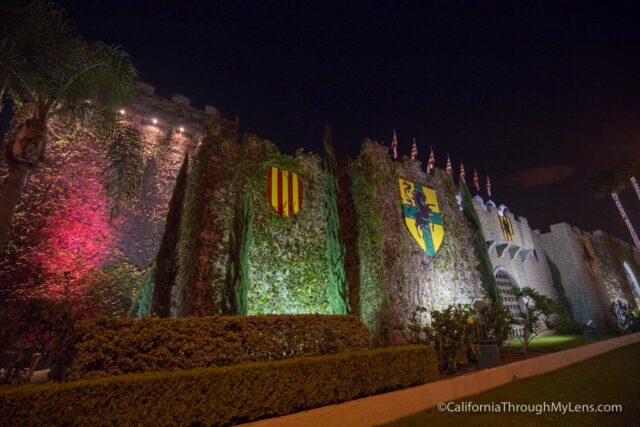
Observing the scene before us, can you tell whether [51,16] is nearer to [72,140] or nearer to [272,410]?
[72,140]

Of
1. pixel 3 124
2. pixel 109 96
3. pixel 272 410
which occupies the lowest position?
pixel 272 410

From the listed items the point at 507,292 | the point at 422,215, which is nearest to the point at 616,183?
the point at 507,292

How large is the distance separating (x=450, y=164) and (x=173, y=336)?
15.5 m

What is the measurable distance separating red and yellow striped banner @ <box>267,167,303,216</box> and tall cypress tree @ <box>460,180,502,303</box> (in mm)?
8547

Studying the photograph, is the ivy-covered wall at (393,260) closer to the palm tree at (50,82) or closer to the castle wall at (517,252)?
the castle wall at (517,252)

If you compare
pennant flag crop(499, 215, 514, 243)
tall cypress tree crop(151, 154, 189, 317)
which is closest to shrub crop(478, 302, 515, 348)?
pennant flag crop(499, 215, 514, 243)

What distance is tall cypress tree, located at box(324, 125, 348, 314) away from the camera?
957 cm

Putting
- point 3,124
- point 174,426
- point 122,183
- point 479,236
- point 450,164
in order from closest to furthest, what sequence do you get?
point 174,426, point 122,183, point 3,124, point 479,236, point 450,164

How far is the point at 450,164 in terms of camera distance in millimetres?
16672

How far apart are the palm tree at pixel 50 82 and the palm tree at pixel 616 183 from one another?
27480 millimetres

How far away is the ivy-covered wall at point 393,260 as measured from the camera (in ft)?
31.4

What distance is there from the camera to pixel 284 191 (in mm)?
10227

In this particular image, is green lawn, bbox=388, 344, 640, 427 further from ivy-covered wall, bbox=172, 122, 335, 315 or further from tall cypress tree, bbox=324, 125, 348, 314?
ivy-covered wall, bbox=172, 122, 335, 315

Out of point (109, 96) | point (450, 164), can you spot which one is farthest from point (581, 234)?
point (109, 96)
